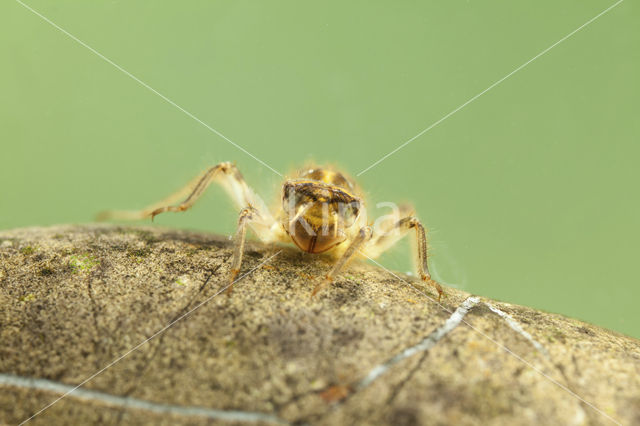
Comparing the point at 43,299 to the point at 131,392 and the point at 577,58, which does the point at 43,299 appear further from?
the point at 577,58

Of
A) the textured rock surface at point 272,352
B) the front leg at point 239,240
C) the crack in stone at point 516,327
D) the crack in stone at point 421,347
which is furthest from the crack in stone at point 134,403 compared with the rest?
the crack in stone at point 516,327

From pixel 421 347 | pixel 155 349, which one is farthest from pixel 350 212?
pixel 155 349

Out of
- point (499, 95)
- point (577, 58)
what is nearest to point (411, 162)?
point (499, 95)

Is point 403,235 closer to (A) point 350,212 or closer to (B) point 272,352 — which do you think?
(A) point 350,212

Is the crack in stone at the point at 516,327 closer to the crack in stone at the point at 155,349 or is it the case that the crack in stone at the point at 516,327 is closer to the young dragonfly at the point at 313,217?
the young dragonfly at the point at 313,217

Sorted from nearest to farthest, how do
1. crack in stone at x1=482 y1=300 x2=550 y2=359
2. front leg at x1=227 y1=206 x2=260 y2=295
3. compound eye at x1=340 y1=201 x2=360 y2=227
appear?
1. crack in stone at x1=482 y1=300 x2=550 y2=359
2. front leg at x1=227 y1=206 x2=260 y2=295
3. compound eye at x1=340 y1=201 x2=360 y2=227

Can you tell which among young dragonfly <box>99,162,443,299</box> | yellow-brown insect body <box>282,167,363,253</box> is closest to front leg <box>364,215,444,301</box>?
young dragonfly <box>99,162,443,299</box>

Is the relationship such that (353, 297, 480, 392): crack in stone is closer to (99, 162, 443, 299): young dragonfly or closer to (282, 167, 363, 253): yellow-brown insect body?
(99, 162, 443, 299): young dragonfly

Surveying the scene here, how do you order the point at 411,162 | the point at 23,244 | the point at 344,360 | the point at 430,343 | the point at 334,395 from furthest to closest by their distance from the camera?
the point at 411,162 → the point at 23,244 → the point at 430,343 → the point at 344,360 → the point at 334,395
